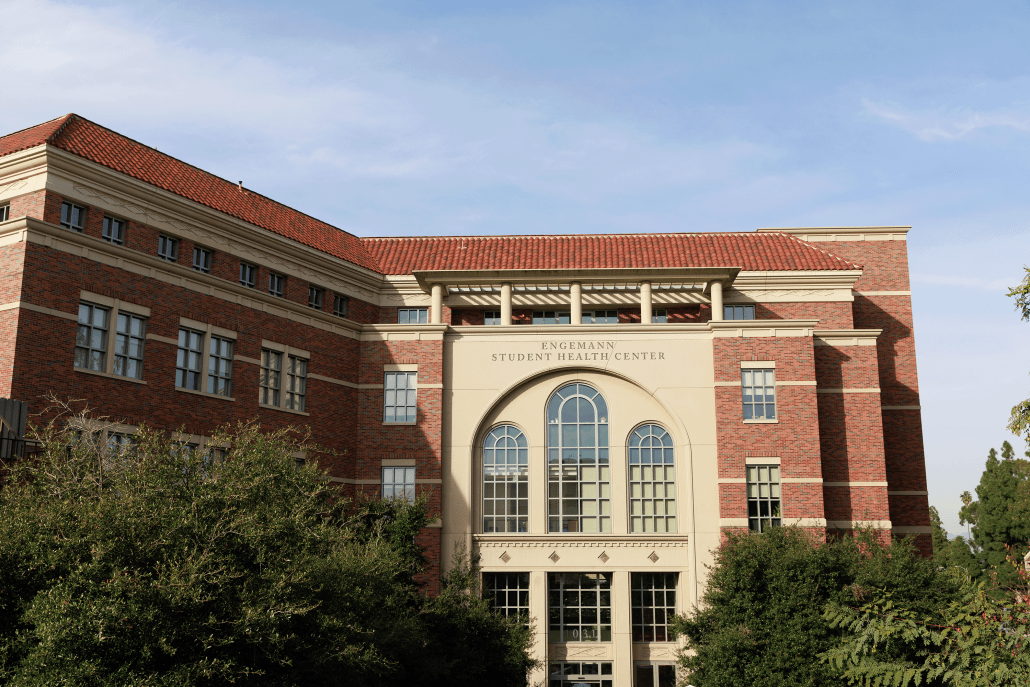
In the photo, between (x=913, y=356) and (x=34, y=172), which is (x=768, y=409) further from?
(x=34, y=172)

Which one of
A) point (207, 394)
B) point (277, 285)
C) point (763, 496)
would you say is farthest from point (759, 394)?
point (207, 394)

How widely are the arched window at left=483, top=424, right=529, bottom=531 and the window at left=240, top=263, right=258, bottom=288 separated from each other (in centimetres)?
1000

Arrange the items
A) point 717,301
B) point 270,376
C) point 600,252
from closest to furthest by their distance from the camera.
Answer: point 270,376, point 717,301, point 600,252

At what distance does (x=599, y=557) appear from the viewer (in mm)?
33469

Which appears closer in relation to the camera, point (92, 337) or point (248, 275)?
point (92, 337)

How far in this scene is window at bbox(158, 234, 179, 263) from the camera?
30344mm

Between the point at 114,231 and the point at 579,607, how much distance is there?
1952 cm

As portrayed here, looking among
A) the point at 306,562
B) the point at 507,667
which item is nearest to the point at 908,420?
the point at 507,667

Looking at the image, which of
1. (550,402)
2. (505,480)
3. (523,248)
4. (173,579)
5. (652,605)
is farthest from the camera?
(523,248)

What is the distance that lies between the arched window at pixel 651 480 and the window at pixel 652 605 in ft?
5.71

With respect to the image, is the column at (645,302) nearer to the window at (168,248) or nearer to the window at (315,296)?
the window at (315,296)

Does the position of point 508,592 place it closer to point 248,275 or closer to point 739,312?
point 248,275

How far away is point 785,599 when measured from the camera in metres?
27.2

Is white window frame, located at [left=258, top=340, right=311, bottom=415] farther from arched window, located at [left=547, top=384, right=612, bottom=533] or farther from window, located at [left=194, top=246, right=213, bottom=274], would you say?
arched window, located at [left=547, top=384, right=612, bottom=533]
